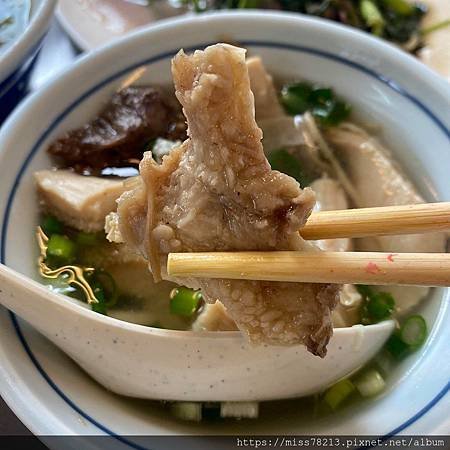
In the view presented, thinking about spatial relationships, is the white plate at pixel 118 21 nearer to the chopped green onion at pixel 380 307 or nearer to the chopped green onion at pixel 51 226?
the chopped green onion at pixel 51 226

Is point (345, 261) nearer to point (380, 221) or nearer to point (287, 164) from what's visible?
point (380, 221)

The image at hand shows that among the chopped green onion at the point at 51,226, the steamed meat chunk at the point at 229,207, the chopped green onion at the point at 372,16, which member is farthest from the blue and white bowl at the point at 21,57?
the chopped green onion at the point at 372,16

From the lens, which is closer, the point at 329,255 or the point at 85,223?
the point at 329,255

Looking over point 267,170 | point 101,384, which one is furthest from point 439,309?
point 101,384

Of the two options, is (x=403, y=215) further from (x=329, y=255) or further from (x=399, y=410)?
(x=399, y=410)

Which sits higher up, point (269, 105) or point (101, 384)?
point (269, 105)
